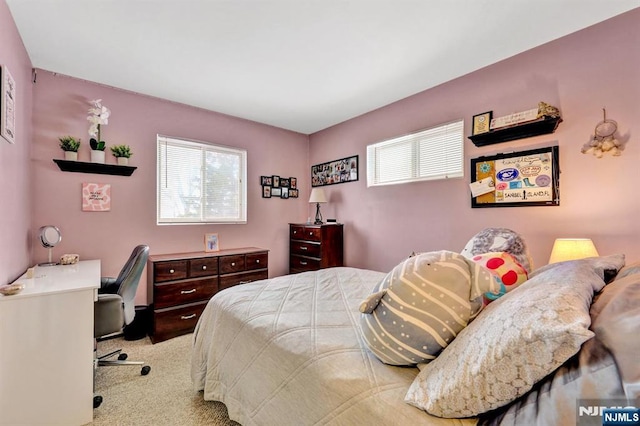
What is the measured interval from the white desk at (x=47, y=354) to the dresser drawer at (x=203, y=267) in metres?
1.26

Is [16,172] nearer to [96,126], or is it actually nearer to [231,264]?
[96,126]

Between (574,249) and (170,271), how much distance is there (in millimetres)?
3513

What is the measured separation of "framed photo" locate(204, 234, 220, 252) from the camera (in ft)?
11.8

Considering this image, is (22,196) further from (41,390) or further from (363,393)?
(363,393)

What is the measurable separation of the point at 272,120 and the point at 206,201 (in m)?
1.51

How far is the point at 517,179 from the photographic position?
2385mm

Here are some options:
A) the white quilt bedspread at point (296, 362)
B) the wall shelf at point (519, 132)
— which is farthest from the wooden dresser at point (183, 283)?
the wall shelf at point (519, 132)

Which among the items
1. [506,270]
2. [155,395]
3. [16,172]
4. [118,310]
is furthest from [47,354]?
[506,270]

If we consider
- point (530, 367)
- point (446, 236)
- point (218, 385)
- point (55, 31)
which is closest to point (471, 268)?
point (530, 367)

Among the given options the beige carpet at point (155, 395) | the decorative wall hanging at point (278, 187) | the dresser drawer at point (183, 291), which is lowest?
the beige carpet at point (155, 395)

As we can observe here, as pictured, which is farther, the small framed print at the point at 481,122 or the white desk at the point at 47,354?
the small framed print at the point at 481,122

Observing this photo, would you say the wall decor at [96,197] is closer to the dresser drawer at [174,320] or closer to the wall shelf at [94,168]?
the wall shelf at [94,168]

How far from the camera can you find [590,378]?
601 mm

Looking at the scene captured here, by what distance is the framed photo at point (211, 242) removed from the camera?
358 cm
